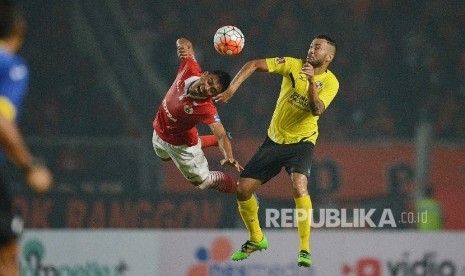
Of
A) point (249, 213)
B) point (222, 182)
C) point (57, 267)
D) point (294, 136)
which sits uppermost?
point (294, 136)

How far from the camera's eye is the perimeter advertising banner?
11.1m

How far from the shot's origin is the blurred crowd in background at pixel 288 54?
1634 cm

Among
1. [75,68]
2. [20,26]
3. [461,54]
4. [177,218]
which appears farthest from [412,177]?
[20,26]

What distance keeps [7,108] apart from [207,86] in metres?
3.57

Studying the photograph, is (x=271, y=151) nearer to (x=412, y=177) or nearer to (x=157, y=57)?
(x=412, y=177)

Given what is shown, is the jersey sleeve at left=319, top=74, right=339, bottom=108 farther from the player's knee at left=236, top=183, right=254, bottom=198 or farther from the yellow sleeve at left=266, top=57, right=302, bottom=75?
the player's knee at left=236, top=183, right=254, bottom=198

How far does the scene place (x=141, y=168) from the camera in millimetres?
14250

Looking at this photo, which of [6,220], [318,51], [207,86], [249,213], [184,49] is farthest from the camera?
[249,213]

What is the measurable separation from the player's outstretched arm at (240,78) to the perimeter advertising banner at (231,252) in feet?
9.82

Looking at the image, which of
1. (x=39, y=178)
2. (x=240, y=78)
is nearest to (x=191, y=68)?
(x=240, y=78)

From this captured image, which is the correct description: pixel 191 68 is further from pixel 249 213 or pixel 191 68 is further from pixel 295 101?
pixel 249 213

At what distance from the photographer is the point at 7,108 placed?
192 inches

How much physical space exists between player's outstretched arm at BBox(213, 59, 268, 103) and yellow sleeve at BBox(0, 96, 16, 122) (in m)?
3.25

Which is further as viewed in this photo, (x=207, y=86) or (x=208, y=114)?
(x=208, y=114)
